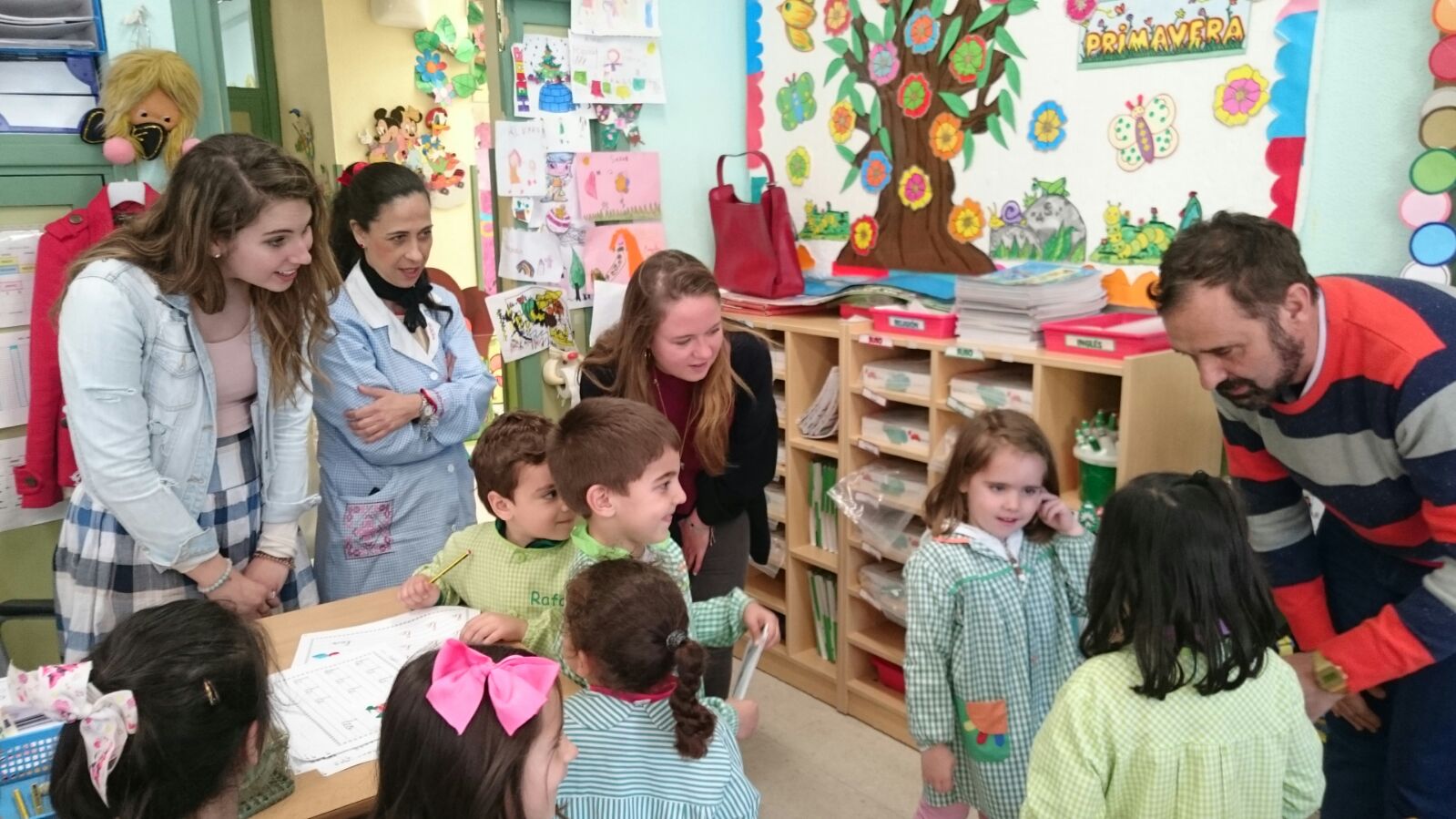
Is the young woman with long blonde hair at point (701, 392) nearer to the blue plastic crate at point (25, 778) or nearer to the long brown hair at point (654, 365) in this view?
the long brown hair at point (654, 365)

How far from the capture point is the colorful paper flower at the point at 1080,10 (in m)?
2.49

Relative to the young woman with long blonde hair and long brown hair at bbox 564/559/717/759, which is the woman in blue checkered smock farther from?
long brown hair at bbox 564/559/717/759

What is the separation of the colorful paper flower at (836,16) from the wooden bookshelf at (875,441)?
90 cm

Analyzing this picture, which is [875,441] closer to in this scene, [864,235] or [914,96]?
[864,235]

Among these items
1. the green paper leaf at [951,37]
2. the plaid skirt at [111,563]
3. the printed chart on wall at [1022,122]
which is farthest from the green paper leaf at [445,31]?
the plaid skirt at [111,563]

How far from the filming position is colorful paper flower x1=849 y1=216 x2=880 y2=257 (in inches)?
123

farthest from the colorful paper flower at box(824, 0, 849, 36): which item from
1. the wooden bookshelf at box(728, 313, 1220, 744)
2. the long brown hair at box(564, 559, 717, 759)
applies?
the long brown hair at box(564, 559, 717, 759)

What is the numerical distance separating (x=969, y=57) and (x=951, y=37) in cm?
9

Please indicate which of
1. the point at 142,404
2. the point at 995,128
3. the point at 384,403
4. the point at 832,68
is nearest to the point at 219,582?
the point at 142,404

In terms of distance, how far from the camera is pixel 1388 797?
5.63 feet

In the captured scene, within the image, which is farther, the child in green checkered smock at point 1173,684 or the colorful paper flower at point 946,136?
the colorful paper flower at point 946,136

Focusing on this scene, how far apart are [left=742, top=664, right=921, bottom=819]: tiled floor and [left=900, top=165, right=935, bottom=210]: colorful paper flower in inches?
61.1

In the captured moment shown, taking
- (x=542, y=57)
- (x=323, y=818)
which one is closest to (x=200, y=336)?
(x=323, y=818)

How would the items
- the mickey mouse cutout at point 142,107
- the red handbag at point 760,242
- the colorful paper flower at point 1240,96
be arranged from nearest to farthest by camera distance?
the colorful paper flower at point 1240,96
the mickey mouse cutout at point 142,107
the red handbag at point 760,242
